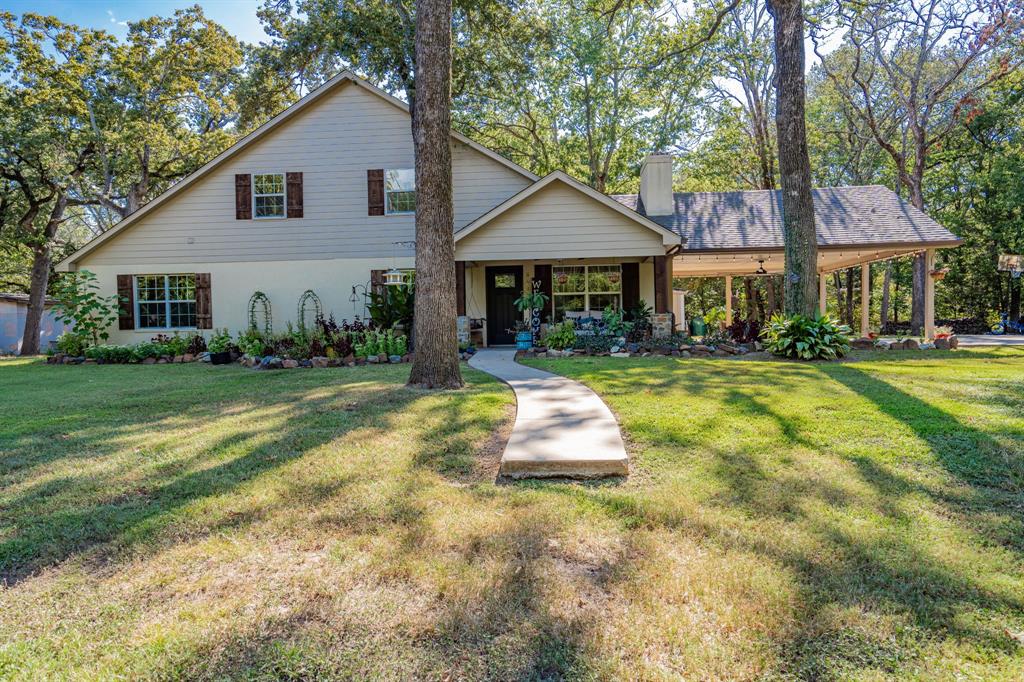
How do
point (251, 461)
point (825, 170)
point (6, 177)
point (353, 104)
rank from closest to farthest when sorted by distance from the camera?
point (251, 461) → point (353, 104) → point (6, 177) → point (825, 170)

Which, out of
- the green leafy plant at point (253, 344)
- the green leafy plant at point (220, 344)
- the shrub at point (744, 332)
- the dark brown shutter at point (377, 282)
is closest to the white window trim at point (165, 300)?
the green leafy plant at point (220, 344)

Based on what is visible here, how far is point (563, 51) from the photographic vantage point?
2012cm

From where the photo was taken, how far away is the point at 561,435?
4.32 metres

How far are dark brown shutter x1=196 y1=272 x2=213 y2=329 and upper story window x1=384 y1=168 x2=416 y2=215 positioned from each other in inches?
190

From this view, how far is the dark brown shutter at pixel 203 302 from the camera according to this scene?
13.8 m

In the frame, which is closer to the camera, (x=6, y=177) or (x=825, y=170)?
(x=6, y=177)

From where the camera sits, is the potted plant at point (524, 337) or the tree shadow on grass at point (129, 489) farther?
the potted plant at point (524, 337)

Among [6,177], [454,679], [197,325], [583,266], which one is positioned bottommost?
[454,679]

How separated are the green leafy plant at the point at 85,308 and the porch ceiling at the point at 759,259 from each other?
45.3 ft

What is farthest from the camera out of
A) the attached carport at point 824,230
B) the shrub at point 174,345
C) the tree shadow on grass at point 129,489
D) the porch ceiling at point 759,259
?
the porch ceiling at point 759,259

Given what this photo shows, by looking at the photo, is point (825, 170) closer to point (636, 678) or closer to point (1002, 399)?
point (1002, 399)

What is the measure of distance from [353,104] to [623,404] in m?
11.5

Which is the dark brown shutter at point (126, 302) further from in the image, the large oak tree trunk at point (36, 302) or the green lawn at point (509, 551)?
the green lawn at point (509, 551)

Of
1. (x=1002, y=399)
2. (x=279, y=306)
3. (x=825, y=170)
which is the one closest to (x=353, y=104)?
(x=279, y=306)
